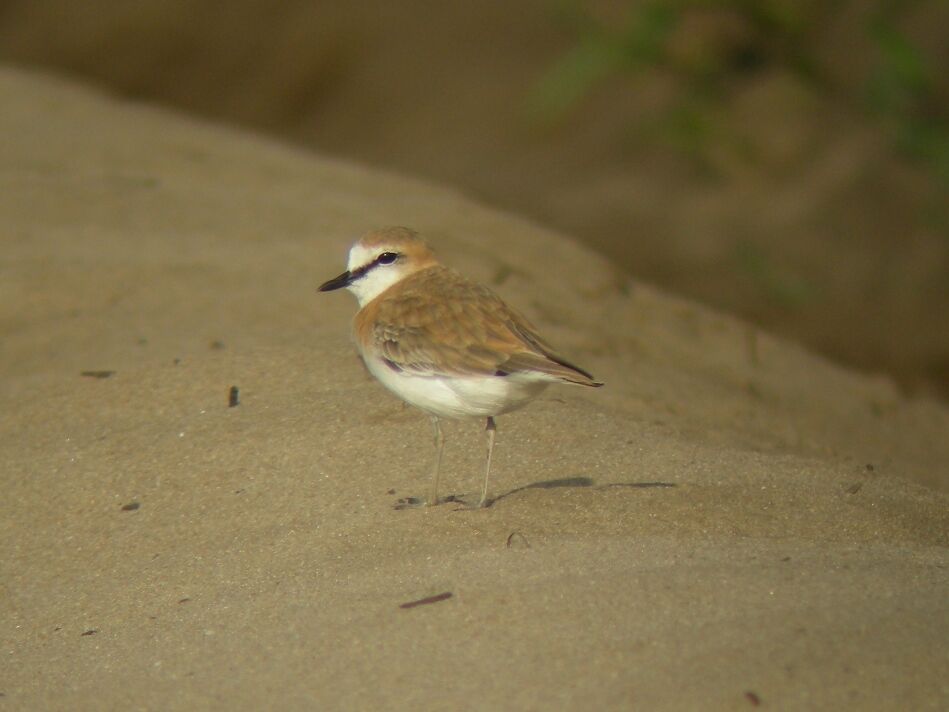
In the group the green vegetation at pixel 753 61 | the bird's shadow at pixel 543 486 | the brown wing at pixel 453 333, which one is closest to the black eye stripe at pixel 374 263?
the brown wing at pixel 453 333

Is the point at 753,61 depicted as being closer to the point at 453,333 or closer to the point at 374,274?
the point at 374,274

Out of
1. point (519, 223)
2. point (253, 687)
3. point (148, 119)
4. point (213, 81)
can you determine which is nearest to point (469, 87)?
point (213, 81)

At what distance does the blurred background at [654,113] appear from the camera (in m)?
8.73

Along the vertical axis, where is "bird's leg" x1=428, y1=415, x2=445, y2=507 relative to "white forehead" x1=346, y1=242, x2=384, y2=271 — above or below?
below

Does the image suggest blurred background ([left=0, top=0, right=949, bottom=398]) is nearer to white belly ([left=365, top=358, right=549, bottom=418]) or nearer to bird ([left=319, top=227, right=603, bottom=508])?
bird ([left=319, top=227, right=603, bottom=508])

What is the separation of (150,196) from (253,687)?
14.5 feet

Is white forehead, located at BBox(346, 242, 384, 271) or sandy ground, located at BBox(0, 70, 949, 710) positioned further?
white forehead, located at BBox(346, 242, 384, 271)

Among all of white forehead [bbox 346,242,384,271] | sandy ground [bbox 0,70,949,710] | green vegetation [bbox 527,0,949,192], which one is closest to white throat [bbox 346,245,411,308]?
white forehead [bbox 346,242,384,271]

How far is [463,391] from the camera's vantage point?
3736mm

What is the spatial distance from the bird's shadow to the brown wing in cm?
44

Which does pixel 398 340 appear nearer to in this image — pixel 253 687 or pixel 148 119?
Result: pixel 253 687

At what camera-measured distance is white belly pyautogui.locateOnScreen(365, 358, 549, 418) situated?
368 centimetres

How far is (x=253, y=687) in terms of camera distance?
2984 mm

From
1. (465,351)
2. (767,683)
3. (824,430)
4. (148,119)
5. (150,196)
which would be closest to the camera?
(767,683)
